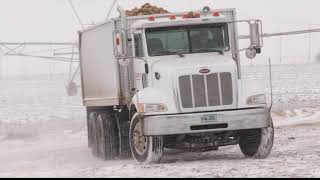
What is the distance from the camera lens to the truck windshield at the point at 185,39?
1377 centimetres

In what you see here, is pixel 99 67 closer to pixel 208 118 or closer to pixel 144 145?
pixel 144 145

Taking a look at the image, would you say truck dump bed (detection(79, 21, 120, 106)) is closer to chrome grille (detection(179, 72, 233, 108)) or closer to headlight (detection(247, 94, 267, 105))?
chrome grille (detection(179, 72, 233, 108))

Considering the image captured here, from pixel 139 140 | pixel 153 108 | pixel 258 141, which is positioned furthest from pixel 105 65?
pixel 258 141

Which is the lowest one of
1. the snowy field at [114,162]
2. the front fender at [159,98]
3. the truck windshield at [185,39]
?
the snowy field at [114,162]

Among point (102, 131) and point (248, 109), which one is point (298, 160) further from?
point (102, 131)

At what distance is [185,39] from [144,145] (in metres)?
2.47

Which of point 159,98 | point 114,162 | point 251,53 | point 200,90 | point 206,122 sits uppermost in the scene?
point 251,53

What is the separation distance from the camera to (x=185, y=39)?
1386 centimetres

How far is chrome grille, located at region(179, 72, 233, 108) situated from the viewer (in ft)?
42.2

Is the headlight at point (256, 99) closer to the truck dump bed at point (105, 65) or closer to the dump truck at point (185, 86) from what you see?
the dump truck at point (185, 86)

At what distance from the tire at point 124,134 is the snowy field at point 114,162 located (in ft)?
1.81

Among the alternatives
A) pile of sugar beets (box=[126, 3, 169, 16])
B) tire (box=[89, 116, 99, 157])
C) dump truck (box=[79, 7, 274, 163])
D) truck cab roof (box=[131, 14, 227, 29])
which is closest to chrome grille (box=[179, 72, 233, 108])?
dump truck (box=[79, 7, 274, 163])

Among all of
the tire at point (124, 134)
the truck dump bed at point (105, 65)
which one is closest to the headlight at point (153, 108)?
the truck dump bed at point (105, 65)

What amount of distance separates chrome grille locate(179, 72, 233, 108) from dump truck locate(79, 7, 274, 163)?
0.07 ft
